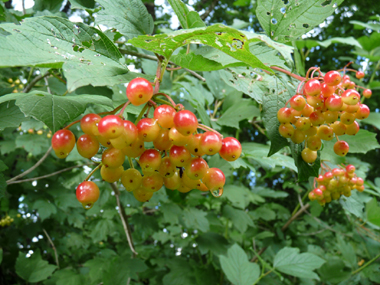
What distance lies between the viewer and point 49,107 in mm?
695

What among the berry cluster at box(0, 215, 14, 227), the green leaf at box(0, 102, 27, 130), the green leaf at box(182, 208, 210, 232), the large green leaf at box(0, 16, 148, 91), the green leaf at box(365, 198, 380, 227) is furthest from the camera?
the berry cluster at box(0, 215, 14, 227)

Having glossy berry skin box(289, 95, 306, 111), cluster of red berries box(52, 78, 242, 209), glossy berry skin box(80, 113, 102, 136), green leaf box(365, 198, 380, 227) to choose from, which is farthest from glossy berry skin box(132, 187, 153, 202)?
green leaf box(365, 198, 380, 227)

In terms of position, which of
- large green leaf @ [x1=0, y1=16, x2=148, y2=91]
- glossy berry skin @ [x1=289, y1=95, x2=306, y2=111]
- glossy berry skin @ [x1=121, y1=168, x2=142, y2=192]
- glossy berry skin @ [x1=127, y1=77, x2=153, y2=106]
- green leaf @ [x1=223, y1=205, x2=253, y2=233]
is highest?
large green leaf @ [x1=0, y1=16, x2=148, y2=91]

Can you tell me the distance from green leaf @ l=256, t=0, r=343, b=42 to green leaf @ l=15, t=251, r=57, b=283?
2.29 metres

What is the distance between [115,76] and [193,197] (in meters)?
1.47

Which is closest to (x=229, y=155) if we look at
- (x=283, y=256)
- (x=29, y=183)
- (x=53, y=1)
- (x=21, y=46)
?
(x=21, y=46)

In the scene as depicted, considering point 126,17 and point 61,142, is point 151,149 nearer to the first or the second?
point 61,142

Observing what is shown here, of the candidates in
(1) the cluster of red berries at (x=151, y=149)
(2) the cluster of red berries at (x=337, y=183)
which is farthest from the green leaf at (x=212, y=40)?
(2) the cluster of red berries at (x=337, y=183)

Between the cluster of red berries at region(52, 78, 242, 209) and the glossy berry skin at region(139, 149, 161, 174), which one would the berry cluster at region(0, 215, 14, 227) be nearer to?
the cluster of red berries at region(52, 78, 242, 209)

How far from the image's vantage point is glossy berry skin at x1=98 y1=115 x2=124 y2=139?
0.59m

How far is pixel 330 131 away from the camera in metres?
0.90

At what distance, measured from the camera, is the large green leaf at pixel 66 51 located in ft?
1.85

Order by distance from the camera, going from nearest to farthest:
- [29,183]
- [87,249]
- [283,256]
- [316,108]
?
[316,108] → [283,256] → [29,183] → [87,249]

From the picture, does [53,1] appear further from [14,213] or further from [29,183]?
[14,213]
